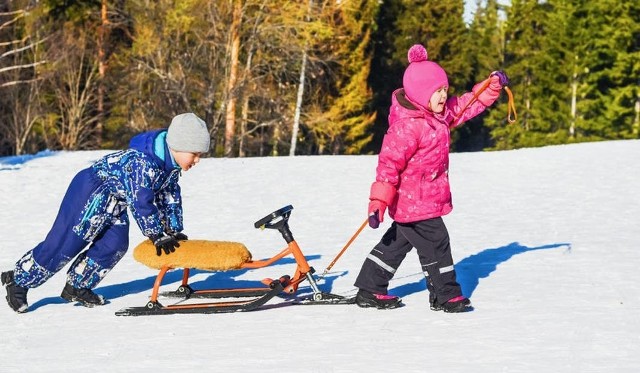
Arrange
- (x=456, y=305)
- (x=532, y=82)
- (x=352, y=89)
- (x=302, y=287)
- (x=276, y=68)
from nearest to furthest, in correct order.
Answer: (x=456, y=305), (x=302, y=287), (x=276, y=68), (x=352, y=89), (x=532, y=82)

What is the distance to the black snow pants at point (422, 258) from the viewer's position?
539 centimetres

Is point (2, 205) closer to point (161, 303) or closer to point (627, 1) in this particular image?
point (161, 303)

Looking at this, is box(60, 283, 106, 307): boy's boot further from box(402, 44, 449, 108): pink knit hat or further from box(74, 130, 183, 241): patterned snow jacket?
box(402, 44, 449, 108): pink knit hat

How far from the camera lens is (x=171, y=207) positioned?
5848 mm

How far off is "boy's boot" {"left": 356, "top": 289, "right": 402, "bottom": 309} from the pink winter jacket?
483mm

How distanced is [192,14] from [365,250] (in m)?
21.4

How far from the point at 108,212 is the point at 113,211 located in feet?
0.12

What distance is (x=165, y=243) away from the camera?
5406mm

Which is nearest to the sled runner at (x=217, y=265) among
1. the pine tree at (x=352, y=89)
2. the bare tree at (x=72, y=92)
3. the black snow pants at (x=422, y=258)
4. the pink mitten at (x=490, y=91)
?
the black snow pants at (x=422, y=258)

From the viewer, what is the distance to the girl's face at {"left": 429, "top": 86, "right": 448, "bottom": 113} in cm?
A: 539

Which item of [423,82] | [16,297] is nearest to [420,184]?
[423,82]

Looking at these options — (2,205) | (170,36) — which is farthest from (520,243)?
(170,36)

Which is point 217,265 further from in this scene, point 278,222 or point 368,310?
point 368,310

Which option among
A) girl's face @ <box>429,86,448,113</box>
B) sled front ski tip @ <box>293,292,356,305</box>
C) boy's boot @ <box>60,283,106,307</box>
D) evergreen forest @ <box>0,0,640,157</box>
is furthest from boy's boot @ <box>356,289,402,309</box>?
evergreen forest @ <box>0,0,640,157</box>
